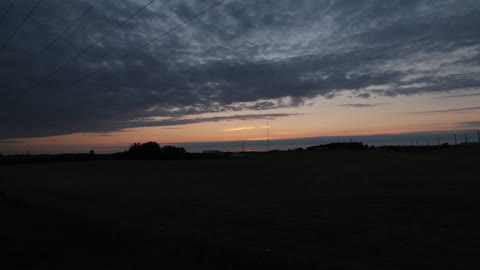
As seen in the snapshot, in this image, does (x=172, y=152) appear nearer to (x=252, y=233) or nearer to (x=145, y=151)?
(x=145, y=151)

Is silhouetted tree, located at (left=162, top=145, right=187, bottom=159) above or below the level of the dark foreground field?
above

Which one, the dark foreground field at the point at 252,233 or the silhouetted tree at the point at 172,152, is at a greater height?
the silhouetted tree at the point at 172,152

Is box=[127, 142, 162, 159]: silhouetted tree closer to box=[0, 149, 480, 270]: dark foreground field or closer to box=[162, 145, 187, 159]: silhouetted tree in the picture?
box=[162, 145, 187, 159]: silhouetted tree

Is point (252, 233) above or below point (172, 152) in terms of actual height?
below

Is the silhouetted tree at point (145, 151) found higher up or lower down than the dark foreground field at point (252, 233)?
higher up

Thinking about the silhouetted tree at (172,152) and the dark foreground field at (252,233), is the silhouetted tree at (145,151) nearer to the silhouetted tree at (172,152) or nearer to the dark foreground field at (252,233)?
the silhouetted tree at (172,152)

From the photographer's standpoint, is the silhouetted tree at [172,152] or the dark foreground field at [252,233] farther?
the silhouetted tree at [172,152]

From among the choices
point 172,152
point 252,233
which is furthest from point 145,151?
point 252,233

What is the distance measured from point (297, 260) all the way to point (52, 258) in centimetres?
522

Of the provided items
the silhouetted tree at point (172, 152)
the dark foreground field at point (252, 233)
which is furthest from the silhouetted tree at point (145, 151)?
the dark foreground field at point (252, 233)

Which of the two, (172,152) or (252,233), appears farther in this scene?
(172,152)

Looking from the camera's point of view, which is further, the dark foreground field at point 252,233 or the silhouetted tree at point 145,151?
the silhouetted tree at point 145,151

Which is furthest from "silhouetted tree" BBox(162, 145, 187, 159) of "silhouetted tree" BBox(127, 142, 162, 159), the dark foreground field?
the dark foreground field

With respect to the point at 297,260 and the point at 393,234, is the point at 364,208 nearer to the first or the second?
the point at 393,234
